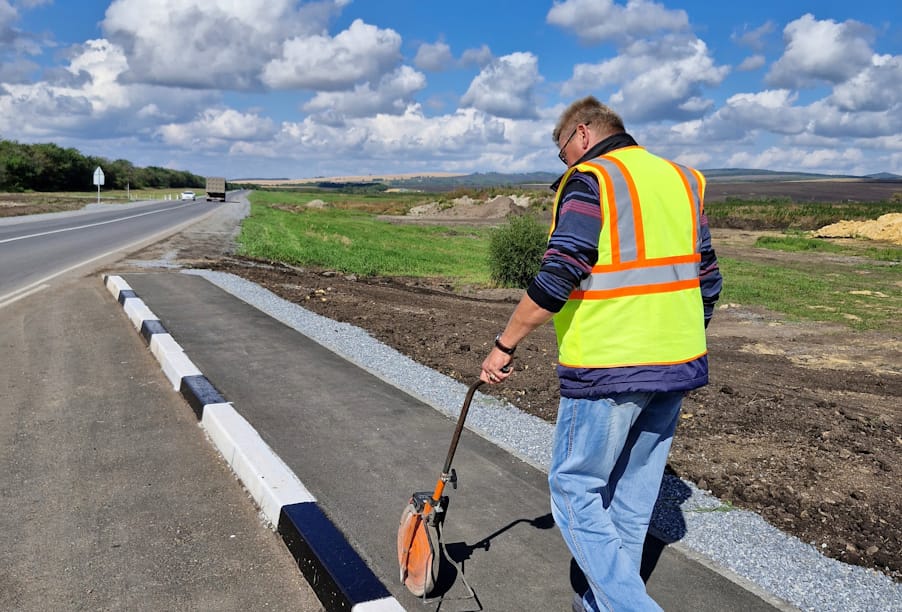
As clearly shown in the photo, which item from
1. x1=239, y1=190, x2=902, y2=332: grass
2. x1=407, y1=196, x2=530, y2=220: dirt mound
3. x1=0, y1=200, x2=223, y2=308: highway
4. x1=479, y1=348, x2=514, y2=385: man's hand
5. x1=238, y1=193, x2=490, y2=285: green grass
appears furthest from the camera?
x1=407, y1=196, x2=530, y2=220: dirt mound

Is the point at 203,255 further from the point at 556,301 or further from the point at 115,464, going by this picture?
the point at 556,301

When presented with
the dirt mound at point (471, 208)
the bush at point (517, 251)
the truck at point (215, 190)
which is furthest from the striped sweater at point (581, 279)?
the truck at point (215, 190)

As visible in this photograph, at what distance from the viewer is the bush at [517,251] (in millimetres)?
16688

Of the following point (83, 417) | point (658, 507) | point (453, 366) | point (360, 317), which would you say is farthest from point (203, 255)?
point (658, 507)

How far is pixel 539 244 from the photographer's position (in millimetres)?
16672

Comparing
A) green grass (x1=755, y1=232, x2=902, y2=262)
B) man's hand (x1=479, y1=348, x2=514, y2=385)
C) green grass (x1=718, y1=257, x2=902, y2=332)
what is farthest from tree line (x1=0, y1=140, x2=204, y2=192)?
man's hand (x1=479, y1=348, x2=514, y2=385)

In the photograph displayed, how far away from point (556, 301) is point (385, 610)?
1409 millimetres

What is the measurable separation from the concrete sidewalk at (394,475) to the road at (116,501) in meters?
0.42

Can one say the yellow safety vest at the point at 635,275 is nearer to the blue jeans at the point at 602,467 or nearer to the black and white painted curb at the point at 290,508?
the blue jeans at the point at 602,467

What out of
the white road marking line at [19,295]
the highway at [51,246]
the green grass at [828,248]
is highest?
the highway at [51,246]

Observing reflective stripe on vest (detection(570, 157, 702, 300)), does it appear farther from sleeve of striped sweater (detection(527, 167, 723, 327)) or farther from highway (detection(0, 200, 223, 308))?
highway (detection(0, 200, 223, 308))

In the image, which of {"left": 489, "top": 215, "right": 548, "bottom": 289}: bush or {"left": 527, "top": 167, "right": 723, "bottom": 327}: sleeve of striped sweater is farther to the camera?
{"left": 489, "top": 215, "right": 548, "bottom": 289}: bush

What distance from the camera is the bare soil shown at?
13.6 ft

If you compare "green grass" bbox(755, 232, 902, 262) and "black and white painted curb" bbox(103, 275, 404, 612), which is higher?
"black and white painted curb" bbox(103, 275, 404, 612)
